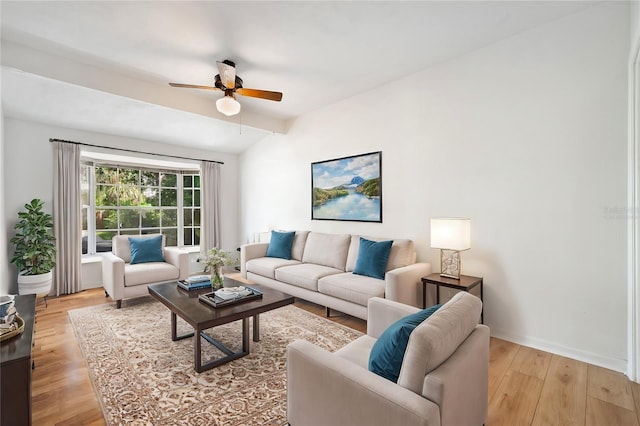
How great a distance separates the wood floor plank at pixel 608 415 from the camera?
171 cm

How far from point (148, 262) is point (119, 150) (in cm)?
191

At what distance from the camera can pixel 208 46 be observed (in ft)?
9.27

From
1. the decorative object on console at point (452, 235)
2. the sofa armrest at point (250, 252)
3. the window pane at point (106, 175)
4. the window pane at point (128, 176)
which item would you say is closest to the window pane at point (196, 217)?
the window pane at point (128, 176)

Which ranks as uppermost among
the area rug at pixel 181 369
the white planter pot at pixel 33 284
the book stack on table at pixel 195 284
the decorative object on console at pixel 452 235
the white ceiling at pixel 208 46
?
the white ceiling at pixel 208 46

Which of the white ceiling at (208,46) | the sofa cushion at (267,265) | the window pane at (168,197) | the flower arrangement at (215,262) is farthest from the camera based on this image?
the window pane at (168,197)

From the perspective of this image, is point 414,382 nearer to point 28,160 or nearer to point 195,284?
point 195,284

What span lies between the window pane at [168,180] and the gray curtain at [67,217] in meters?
1.34

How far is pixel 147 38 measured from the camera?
2707 millimetres

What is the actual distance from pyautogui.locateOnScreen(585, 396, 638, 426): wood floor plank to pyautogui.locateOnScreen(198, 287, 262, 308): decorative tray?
2.32 m

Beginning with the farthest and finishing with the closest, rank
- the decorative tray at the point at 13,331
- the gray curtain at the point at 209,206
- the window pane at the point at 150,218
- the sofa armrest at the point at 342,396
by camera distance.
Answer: the gray curtain at the point at 209,206 → the window pane at the point at 150,218 → the decorative tray at the point at 13,331 → the sofa armrest at the point at 342,396

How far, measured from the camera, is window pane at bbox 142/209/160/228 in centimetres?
531

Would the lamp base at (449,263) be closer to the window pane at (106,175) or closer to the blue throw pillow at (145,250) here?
the blue throw pillow at (145,250)

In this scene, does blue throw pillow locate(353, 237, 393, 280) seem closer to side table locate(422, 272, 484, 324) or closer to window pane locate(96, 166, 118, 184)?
side table locate(422, 272, 484, 324)

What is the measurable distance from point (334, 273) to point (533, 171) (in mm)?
2224
